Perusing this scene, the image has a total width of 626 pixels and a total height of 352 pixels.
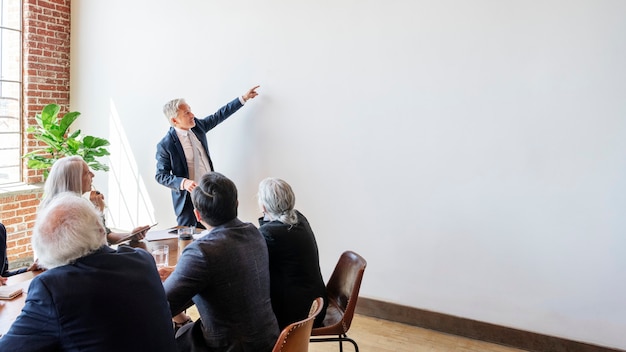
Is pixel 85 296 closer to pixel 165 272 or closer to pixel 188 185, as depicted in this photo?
pixel 165 272

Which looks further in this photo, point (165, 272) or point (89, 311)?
point (165, 272)

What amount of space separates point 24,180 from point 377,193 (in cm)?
395

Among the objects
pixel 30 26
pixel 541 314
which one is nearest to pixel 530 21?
pixel 541 314

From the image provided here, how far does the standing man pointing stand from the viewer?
146 inches

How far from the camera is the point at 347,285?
8.46 feet

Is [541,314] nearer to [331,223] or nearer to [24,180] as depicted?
[331,223]

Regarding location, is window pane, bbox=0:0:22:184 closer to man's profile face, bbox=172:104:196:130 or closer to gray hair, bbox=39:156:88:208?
man's profile face, bbox=172:104:196:130

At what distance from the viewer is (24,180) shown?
4.92m

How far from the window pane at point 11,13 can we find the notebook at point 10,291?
12.7ft

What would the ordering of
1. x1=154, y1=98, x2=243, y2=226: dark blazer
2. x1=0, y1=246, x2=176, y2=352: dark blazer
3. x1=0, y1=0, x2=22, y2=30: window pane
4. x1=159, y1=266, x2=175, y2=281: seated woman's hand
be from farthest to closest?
x1=0, y1=0, x2=22, y2=30: window pane < x1=154, y1=98, x2=243, y2=226: dark blazer < x1=159, y1=266, x2=175, y2=281: seated woman's hand < x1=0, y1=246, x2=176, y2=352: dark blazer

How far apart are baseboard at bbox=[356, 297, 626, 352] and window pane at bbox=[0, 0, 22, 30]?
4.60 metres

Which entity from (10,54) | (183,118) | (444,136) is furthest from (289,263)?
(10,54)

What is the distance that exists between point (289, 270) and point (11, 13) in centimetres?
455

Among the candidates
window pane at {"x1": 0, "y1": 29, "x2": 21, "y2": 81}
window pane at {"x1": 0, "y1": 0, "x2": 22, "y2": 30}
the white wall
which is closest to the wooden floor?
the white wall
